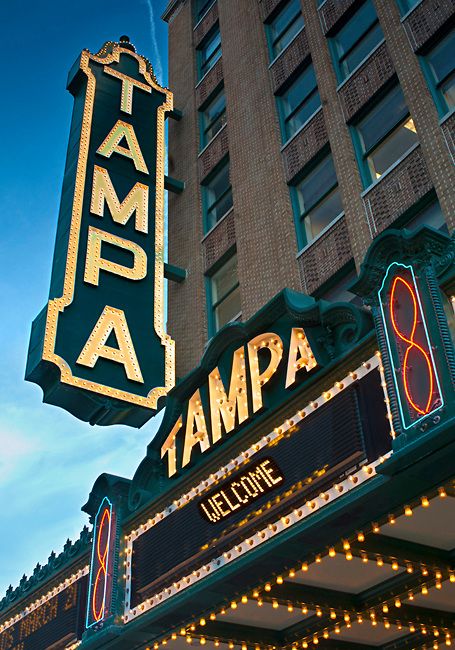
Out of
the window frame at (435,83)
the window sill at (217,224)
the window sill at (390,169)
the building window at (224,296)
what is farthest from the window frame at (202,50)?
the window sill at (390,169)

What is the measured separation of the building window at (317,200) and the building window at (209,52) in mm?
8039

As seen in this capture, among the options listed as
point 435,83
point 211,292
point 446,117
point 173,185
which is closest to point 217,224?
point 211,292

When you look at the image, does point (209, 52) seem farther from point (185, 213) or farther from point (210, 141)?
point (185, 213)

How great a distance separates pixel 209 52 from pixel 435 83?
Result: 37.2 ft

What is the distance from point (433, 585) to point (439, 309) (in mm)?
3442

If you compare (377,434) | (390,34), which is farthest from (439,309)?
(390,34)

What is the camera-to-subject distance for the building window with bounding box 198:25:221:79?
23.7 meters

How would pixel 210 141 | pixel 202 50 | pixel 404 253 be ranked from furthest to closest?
pixel 202 50 → pixel 210 141 → pixel 404 253

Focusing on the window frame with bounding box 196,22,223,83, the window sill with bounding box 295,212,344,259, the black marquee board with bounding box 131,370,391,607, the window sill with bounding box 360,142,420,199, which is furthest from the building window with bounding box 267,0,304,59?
the black marquee board with bounding box 131,370,391,607

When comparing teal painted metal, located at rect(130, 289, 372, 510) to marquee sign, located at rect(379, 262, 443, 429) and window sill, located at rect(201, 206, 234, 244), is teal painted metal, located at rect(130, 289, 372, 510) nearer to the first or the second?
marquee sign, located at rect(379, 262, 443, 429)

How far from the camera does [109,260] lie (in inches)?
645

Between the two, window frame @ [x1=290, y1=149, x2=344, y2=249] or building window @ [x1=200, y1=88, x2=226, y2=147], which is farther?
building window @ [x1=200, y1=88, x2=226, y2=147]

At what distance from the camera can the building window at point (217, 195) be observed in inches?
795

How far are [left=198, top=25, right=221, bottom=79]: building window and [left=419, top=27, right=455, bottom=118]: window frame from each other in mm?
9746
